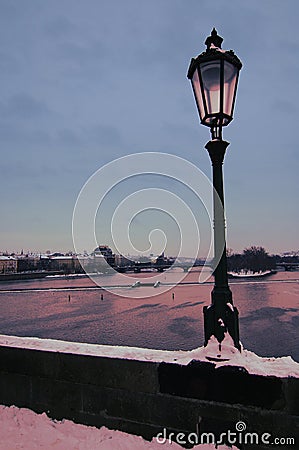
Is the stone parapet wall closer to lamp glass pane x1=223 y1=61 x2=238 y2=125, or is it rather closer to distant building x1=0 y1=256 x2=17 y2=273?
lamp glass pane x1=223 y1=61 x2=238 y2=125

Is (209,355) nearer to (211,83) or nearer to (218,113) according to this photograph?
(218,113)

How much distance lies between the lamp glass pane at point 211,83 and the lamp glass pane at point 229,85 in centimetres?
7

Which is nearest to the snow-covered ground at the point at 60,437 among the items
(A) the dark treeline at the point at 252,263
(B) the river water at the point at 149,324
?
(B) the river water at the point at 149,324

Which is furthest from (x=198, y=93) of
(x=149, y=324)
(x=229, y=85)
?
(x=149, y=324)

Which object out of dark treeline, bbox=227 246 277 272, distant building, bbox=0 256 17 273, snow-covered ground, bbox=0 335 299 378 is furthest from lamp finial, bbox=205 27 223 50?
distant building, bbox=0 256 17 273

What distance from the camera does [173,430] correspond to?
131 inches

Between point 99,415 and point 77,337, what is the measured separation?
86.9ft

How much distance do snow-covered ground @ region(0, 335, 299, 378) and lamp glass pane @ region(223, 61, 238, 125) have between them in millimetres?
2228

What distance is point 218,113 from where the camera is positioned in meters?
3.54

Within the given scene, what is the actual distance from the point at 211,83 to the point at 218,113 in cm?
29

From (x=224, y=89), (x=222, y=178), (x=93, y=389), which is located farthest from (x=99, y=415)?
(x=224, y=89)

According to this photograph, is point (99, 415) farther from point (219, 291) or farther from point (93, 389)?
point (219, 291)

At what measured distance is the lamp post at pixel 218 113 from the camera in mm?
3395

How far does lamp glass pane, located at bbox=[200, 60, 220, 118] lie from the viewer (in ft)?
11.4
